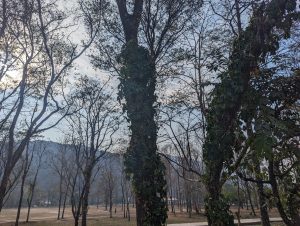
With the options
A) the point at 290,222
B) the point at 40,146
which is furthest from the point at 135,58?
the point at 40,146

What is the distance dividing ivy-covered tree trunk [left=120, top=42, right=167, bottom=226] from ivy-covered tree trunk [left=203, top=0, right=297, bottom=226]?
1670 mm

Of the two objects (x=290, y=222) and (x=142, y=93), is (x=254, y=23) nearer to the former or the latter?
(x=142, y=93)

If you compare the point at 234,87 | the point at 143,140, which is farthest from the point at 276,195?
the point at 234,87

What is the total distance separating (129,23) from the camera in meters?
10.2

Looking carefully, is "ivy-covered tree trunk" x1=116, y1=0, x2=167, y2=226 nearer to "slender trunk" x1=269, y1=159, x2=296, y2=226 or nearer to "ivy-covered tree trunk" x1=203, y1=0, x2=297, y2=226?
"ivy-covered tree trunk" x1=203, y1=0, x2=297, y2=226

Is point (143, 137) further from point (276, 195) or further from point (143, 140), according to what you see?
point (276, 195)

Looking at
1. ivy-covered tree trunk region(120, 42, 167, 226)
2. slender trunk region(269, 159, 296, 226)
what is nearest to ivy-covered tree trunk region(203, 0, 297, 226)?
ivy-covered tree trunk region(120, 42, 167, 226)

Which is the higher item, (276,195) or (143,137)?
(143,137)

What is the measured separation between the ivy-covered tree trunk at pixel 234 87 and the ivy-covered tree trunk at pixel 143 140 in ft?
5.48

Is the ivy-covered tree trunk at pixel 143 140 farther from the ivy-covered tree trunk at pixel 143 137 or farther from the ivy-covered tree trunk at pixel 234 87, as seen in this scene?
the ivy-covered tree trunk at pixel 234 87

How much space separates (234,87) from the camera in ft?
18.5

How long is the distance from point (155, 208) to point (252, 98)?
3.38m

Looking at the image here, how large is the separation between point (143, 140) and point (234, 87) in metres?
2.73

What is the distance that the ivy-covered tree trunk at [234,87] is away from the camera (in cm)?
534
